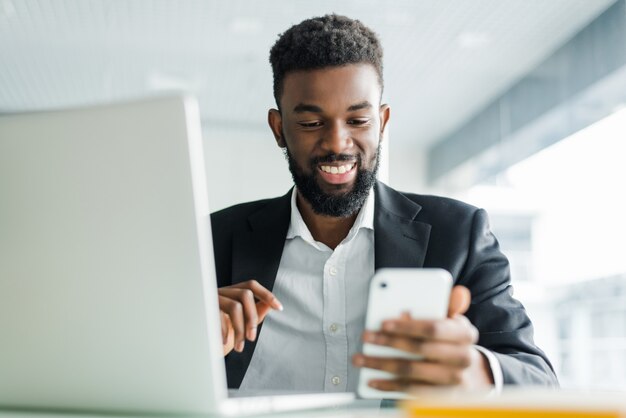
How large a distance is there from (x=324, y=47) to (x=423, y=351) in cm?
87

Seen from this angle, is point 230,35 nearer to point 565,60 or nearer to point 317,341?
point 565,60

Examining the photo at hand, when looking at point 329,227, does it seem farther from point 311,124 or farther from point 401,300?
point 401,300

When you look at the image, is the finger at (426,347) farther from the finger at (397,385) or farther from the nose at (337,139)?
the nose at (337,139)

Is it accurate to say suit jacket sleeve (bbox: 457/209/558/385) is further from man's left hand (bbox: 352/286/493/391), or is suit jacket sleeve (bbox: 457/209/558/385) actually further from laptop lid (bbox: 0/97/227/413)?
laptop lid (bbox: 0/97/227/413)

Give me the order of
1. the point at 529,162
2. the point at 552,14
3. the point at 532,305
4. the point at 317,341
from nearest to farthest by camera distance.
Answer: the point at 317,341 → the point at 552,14 → the point at 529,162 → the point at 532,305

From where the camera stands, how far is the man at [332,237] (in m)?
1.33

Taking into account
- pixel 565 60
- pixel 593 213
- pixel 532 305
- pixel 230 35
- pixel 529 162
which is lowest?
pixel 532 305

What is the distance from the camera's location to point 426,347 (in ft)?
2.23

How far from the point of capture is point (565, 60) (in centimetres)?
417

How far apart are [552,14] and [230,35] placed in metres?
1.79

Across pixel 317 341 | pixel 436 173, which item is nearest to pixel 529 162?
pixel 436 173

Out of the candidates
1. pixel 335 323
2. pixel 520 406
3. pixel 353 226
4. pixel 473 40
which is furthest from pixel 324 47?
pixel 473 40

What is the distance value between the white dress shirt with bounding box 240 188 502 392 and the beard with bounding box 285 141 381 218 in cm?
4

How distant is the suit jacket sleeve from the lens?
3.14ft
